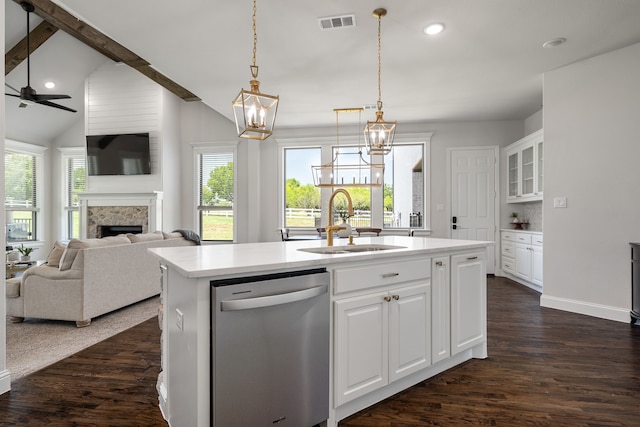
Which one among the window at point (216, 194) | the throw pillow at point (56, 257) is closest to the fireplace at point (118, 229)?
the window at point (216, 194)

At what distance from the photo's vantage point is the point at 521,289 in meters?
5.33

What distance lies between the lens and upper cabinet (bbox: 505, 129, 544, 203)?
518 centimetres

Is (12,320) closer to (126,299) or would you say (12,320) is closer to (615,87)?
(126,299)

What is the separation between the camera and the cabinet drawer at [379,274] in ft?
6.23

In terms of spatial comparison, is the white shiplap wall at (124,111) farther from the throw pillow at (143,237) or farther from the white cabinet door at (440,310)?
the white cabinet door at (440,310)

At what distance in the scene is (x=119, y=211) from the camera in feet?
23.1

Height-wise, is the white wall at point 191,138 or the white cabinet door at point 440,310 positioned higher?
the white wall at point 191,138

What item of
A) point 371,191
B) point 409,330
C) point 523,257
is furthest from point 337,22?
point 523,257

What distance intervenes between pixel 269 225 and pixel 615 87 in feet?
18.5

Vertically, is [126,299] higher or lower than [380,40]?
lower

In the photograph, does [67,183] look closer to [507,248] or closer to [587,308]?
[507,248]

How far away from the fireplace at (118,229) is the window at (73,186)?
163 centimetres

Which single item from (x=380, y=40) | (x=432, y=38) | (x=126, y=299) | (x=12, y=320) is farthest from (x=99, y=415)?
(x=432, y=38)

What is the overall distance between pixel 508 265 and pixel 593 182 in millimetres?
2564
